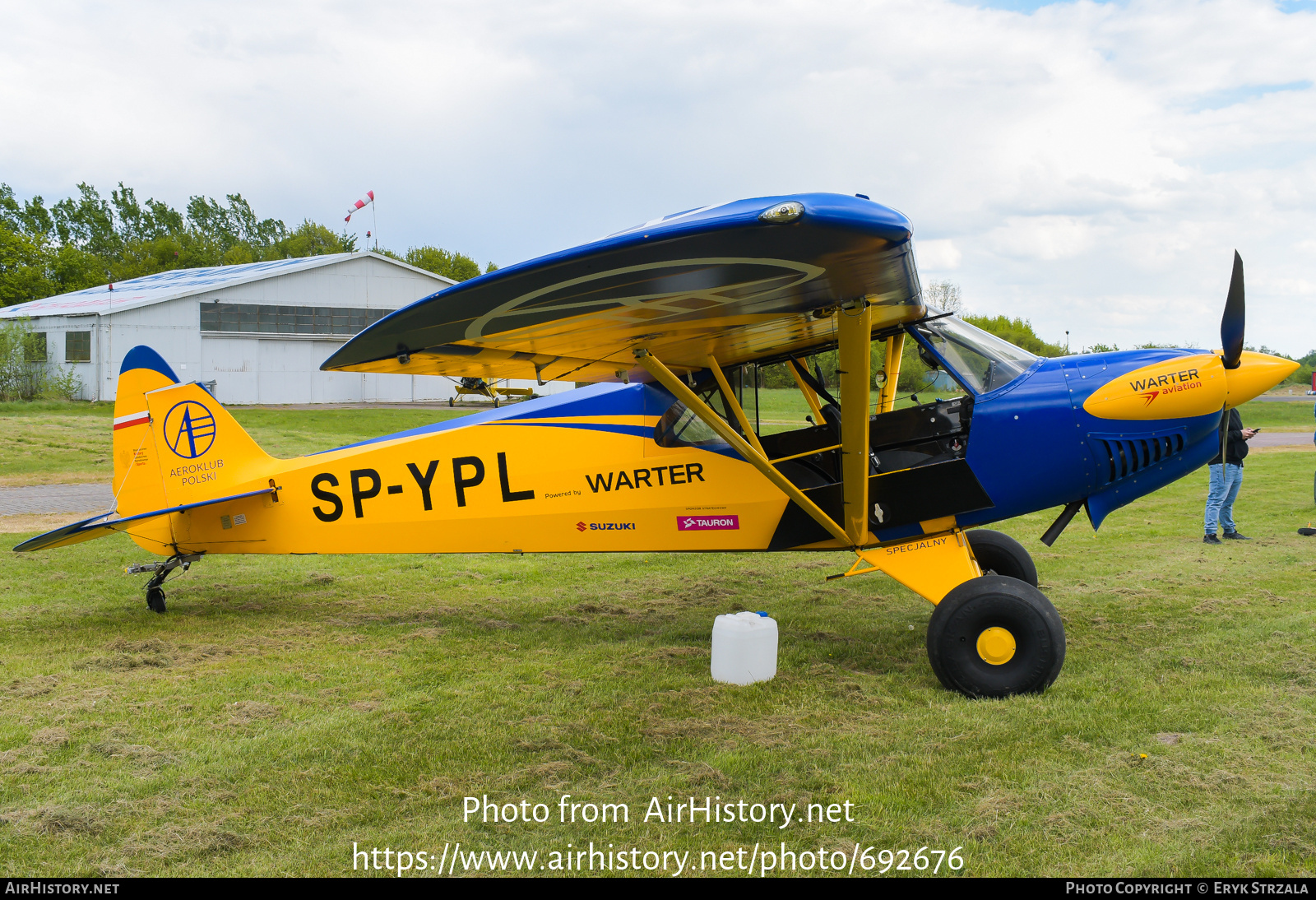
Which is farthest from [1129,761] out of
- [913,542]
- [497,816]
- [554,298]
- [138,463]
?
[138,463]

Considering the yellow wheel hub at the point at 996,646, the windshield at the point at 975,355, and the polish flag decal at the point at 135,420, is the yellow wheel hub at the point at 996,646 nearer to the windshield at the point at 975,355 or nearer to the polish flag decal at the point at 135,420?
the windshield at the point at 975,355

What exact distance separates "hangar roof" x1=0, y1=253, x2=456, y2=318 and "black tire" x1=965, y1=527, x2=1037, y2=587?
104 feet

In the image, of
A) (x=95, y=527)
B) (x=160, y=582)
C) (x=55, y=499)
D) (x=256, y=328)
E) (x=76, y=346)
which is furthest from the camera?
(x=256, y=328)

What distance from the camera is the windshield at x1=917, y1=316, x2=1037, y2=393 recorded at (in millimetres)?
5652

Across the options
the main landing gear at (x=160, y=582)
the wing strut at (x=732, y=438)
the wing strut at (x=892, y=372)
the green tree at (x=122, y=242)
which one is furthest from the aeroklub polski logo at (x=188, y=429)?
the green tree at (x=122, y=242)

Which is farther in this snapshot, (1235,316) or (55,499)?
(55,499)

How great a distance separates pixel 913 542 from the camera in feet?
18.3

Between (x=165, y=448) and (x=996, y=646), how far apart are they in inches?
258

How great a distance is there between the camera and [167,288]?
40594mm

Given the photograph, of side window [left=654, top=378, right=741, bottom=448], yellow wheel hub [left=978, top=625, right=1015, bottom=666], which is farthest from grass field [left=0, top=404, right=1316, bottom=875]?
side window [left=654, top=378, right=741, bottom=448]

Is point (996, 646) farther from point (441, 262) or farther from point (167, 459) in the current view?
point (441, 262)

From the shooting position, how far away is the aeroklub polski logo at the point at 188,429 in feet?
23.0

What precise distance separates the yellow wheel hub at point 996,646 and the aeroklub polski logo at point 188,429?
6.20m

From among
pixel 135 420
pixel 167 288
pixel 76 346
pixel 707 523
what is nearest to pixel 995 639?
pixel 707 523
